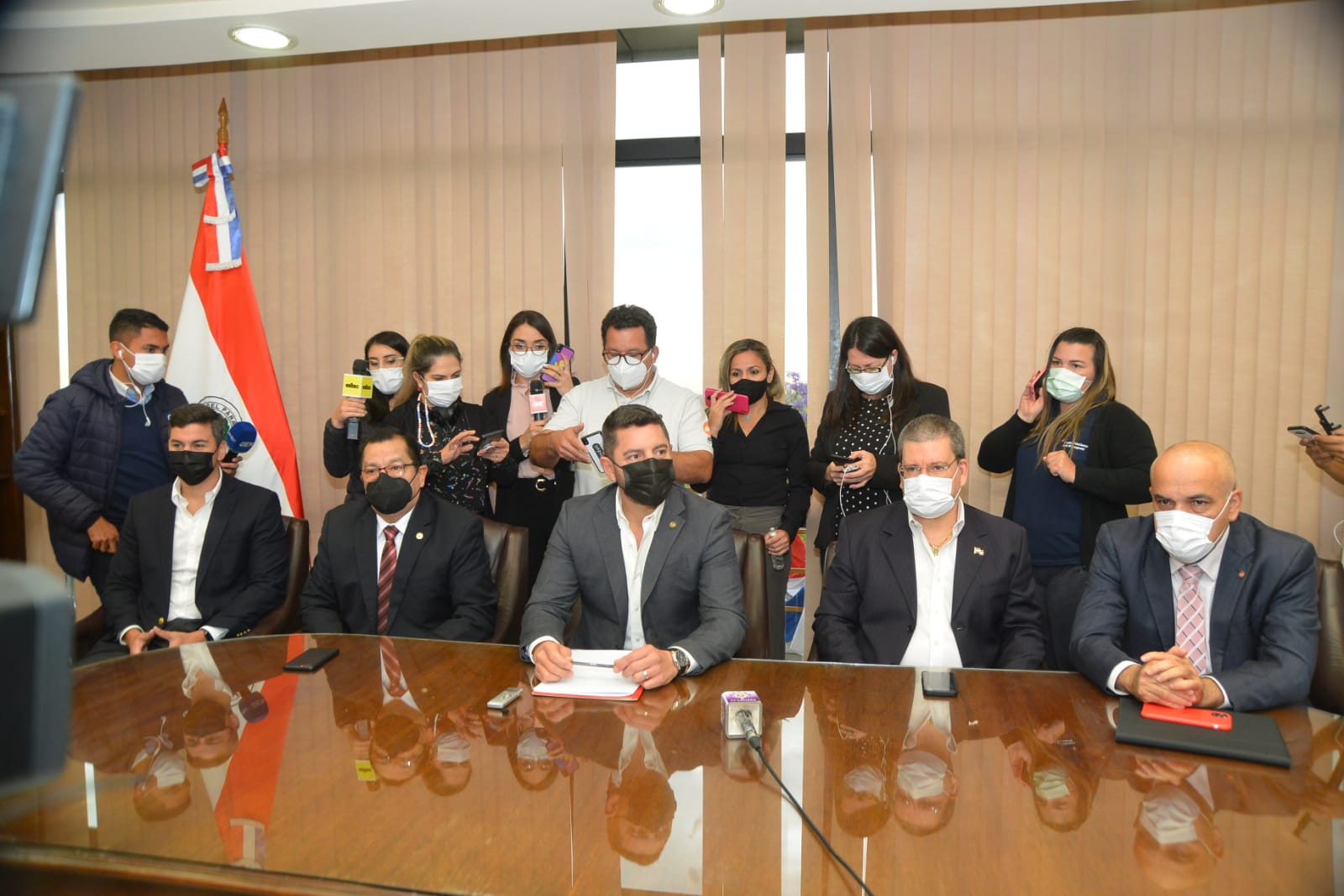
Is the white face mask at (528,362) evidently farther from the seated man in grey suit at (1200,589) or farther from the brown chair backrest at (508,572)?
the seated man in grey suit at (1200,589)

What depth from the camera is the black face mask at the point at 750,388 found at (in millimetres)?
3832

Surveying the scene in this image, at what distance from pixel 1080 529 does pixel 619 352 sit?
1857 millimetres

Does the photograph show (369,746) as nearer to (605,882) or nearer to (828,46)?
(605,882)

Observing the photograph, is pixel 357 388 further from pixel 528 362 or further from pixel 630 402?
pixel 630 402

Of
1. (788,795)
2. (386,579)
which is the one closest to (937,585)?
(788,795)

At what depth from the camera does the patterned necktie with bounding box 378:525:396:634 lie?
305 centimetres

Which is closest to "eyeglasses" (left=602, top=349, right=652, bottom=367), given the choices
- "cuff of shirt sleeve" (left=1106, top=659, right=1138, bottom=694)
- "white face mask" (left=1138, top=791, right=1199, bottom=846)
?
"cuff of shirt sleeve" (left=1106, top=659, right=1138, bottom=694)

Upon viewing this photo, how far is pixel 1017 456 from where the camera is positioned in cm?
352

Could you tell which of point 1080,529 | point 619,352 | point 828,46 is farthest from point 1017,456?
point 828,46

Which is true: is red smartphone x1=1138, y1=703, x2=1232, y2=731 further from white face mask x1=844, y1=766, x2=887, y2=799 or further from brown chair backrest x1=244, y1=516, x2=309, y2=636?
brown chair backrest x1=244, y1=516, x2=309, y2=636

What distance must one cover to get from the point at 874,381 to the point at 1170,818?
7.47ft

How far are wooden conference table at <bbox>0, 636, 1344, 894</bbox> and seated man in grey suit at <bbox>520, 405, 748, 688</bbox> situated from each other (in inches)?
18.8

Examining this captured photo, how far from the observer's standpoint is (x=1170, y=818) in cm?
151

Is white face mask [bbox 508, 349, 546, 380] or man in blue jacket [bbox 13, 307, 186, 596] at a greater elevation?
white face mask [bbox 508, 349, 546, 380]
